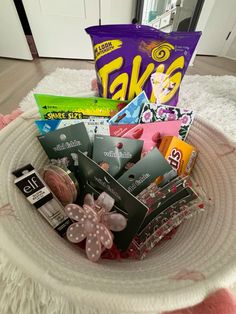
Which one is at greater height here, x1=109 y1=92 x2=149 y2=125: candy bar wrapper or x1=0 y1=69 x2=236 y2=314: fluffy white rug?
x1=109 y1=92 x2=149 y2=125: candy bar wrapper

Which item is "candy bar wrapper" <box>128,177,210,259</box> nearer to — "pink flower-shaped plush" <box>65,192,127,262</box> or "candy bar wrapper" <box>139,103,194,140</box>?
"pink flower-shaped plush" <box>65,192,127,262</box>

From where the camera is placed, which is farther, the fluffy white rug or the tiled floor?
the tiled floor

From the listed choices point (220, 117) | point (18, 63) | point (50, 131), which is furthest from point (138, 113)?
point (18, 63)

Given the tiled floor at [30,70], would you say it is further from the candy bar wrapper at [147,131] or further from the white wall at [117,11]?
the candy bar wrapper at [147,131]

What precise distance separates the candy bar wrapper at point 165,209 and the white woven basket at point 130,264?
22 mm

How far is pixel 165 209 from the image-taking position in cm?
38

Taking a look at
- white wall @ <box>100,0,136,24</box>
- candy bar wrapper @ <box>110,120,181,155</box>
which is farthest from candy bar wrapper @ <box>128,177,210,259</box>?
white wall @ <box>100,0,136,24</box>

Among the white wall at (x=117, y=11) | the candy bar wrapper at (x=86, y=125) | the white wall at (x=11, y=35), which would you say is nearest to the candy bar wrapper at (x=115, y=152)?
the candy bar wrapper at (x=86, y=125)

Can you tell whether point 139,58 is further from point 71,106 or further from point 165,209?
point 165,209

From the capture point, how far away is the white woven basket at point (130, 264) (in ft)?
0.72

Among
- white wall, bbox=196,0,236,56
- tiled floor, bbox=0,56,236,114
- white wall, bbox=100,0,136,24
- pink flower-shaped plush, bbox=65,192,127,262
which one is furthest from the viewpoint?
white wall, bbox=196,0,236,56

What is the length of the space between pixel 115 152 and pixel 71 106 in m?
0.14

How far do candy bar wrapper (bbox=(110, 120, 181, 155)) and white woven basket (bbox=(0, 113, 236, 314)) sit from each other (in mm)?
116

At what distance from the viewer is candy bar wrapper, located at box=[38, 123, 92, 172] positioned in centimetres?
42
